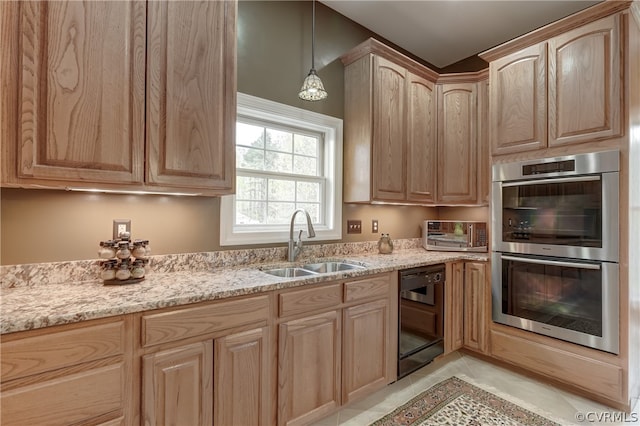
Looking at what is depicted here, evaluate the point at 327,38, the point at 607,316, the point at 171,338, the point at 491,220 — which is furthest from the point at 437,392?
the point at 327,38

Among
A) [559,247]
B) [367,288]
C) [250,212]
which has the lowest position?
[367,288]

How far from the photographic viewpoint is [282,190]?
2486 millimetres

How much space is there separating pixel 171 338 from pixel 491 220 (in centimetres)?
251

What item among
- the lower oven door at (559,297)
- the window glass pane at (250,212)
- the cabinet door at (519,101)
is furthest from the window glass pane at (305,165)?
the lower oven door at (559,297)

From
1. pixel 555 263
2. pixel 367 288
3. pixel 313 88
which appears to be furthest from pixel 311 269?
pixel 555 263

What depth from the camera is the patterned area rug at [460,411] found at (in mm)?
1872

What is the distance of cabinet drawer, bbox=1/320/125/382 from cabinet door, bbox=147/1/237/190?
71 centimetres

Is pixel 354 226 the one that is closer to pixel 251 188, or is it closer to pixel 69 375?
pixel 251 188

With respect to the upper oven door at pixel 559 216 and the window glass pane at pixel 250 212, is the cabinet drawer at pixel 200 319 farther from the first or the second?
the upper oven door at pixel 559 216

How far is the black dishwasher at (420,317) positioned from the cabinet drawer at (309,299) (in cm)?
61

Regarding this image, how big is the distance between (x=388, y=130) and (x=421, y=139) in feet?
1.56

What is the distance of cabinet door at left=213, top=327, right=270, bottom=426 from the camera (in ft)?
4.66

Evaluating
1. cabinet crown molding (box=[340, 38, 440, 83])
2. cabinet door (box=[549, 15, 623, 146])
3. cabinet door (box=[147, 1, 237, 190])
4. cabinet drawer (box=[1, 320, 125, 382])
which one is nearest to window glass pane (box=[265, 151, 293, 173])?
cabinet door (box=[147, 1, 237, 190])

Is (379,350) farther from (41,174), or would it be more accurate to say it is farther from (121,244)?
(41,174)
